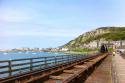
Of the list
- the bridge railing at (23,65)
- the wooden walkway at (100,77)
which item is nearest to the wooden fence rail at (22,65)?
the bridge railing at (23,65)

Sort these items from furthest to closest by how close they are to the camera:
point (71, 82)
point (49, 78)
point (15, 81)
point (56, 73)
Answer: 1. point (56, 73)
2. point (49, 78)
3. point (15, 81)
4. point (71, 82)

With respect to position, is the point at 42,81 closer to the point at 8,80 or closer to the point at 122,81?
the point at 8,80

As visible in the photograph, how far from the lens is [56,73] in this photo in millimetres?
20312

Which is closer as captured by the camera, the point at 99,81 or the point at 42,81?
the point at 42,81

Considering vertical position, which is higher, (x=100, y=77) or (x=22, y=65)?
(x=22, y=65)

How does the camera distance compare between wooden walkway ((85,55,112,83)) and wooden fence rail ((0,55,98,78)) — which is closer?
wooden fence rail ((0,55,98,78))

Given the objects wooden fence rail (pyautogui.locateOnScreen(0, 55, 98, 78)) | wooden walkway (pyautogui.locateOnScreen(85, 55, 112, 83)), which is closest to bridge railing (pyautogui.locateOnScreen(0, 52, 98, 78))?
wooden fence rail (pyautogui.locateOnScreen(0, 55, 98, 78))

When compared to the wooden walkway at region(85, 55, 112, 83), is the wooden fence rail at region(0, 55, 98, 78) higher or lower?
higher

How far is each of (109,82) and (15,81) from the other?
6.59 metres

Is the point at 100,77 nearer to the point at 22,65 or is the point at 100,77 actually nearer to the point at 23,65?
the point at 22,65

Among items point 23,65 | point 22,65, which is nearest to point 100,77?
point 22,65

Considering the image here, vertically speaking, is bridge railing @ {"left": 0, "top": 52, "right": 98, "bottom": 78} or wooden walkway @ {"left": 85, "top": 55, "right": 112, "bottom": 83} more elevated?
bridge railing @ {"left": 0, "top": 52, "right": 98, "bottom": 78}

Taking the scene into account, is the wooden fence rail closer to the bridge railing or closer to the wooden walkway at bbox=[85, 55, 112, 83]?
the bridge railing

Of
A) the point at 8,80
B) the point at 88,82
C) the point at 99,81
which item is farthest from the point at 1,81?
the point at 99,81
